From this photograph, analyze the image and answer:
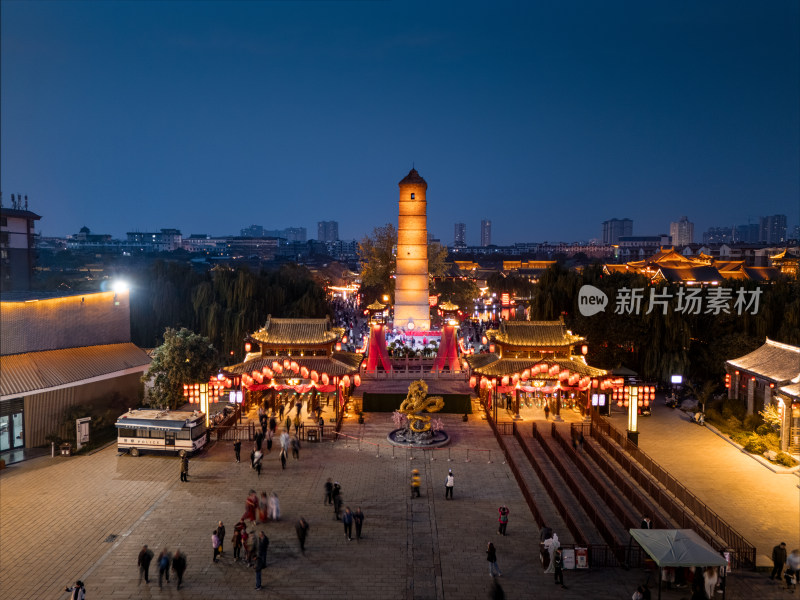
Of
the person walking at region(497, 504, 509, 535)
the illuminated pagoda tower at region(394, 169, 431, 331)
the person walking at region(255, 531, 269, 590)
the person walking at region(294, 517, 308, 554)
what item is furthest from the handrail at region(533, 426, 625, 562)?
the illuminated pagoda tower at region(394, 169, 431, 331)

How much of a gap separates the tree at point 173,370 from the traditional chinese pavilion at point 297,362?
192 centimetres

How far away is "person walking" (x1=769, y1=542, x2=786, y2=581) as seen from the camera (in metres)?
12.3

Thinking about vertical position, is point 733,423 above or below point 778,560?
above

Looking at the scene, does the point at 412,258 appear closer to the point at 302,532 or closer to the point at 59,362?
the point at 59,362

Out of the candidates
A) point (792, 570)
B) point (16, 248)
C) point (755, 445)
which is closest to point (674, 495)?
point (792, 570)

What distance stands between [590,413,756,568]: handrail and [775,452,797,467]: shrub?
189 inches

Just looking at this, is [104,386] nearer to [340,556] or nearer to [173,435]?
[173,435]

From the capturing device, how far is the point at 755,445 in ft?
67.4

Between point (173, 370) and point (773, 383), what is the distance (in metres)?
23.9

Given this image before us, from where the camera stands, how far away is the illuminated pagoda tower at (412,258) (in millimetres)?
39906

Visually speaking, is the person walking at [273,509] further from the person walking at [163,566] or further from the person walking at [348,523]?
the person walking at [163,566]

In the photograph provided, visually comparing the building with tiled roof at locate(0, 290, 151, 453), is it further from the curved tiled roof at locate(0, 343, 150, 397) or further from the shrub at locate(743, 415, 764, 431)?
the shrub at locate(743, 415, 764, 431)

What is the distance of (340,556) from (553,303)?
947 inches

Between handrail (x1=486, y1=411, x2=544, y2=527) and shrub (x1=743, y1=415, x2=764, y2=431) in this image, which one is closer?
handrail (x1=486, y1=411, x2=544, y2=527)
